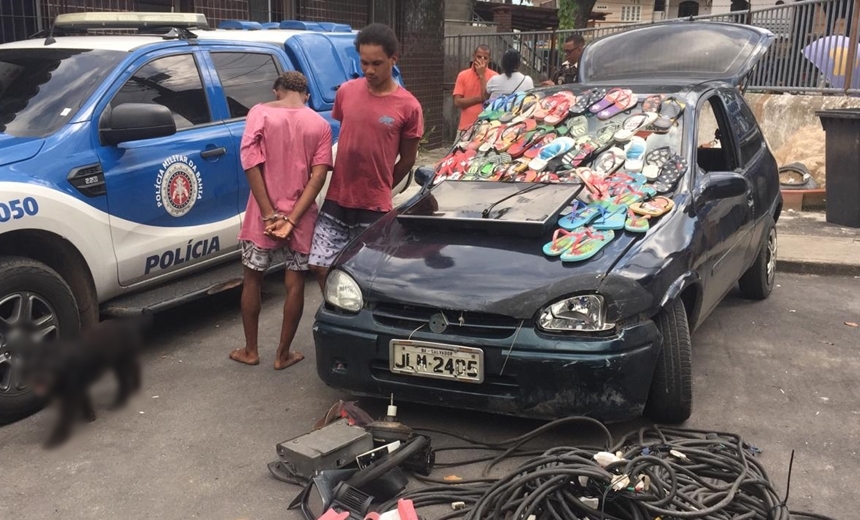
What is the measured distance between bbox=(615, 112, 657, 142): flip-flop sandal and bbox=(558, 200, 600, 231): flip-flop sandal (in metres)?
0.71

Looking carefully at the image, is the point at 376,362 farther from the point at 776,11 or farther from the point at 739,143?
the point at 776,11

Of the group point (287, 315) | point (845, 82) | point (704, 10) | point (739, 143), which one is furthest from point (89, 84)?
point (704, 10)

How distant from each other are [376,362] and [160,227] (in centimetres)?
181

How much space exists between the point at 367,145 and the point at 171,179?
4.02ft

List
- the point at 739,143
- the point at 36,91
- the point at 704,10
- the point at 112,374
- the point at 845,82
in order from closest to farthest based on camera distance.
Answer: the point at 112,374 < the point at 36,91 < the point at 739,143 < the point at 845,82 < the point at 704,10

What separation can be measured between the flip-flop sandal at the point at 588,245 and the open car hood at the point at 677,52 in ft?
8.39

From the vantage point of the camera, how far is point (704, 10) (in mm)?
44062

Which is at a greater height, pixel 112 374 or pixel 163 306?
pixel 112 374

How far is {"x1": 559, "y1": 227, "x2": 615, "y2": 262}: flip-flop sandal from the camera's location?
3.72 metres

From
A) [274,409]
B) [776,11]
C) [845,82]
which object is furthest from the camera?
[776,11]

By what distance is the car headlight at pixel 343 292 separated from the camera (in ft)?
12.9

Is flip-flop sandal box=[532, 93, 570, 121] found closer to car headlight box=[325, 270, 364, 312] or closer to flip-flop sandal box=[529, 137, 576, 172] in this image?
flip-flop sandal box=[529, 137, 576, 172]

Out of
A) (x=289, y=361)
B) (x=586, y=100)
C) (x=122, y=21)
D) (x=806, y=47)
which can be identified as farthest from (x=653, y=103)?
(x=806, y=47)

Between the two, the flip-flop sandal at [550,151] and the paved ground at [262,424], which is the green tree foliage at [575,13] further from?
the flip-flop sandal at [550,151]
